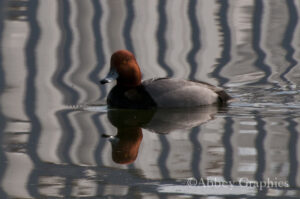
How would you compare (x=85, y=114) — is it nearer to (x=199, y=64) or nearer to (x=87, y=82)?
(x=87, y=82)

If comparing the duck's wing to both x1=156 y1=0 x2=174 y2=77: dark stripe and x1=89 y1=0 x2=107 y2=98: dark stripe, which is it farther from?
x1=156 y1=0 x2=174 y2=77: dark stripe

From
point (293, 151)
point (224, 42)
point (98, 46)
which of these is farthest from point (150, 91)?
point (224, 42)

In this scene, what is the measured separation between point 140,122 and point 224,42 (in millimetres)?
3347

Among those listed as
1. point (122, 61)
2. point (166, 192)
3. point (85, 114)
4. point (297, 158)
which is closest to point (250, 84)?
point (122, 61)

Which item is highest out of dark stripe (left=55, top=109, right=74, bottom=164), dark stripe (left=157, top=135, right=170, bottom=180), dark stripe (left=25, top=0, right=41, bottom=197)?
dark stripe (left=25, top=0, right=41, bottom=197)

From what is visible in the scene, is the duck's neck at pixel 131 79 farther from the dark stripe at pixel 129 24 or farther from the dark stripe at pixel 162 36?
the dark stripe at pixel 129 24

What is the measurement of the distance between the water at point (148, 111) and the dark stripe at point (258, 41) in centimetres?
1

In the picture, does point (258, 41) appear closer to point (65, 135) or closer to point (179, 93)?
point (179, 93)

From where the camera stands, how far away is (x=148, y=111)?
27.1ft

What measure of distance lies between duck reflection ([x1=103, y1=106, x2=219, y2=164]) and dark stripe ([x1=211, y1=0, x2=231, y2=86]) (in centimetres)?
111

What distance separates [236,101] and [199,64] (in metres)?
1.42

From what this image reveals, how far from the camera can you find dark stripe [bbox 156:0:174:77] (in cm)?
980

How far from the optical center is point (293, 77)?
31.0 ft

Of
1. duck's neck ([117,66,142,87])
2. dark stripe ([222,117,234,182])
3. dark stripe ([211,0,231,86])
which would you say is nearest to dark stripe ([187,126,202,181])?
dark stripe ([222,117,234,182])
